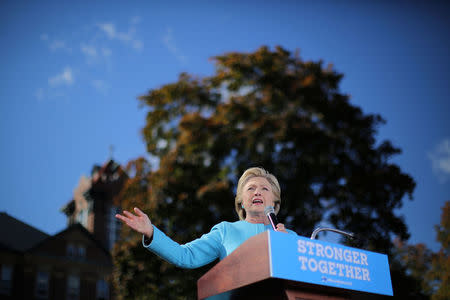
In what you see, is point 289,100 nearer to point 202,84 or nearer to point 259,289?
point 202,84

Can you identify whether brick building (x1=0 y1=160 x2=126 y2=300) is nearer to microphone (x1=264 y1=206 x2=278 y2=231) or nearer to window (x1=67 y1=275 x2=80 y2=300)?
window (x1=67 y1=275 x2=80 y2=300)

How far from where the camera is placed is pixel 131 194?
15352mm

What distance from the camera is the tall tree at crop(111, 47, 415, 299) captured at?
13492 mm

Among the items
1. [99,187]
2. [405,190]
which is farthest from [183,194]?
[99,187]

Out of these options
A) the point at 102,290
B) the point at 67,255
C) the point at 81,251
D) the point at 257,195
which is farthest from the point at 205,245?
the point at 102,290

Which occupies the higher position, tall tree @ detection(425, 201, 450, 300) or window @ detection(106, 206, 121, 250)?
window @ detection(106, 206, 121, 250)

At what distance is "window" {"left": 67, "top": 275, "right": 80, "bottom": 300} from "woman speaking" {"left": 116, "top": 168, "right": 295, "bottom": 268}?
28967mm

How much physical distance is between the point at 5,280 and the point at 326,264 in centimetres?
2847

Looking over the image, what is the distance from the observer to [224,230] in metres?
3.77

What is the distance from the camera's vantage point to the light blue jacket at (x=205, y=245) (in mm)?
3197

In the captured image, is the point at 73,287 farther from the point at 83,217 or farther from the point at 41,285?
the point at 83,217

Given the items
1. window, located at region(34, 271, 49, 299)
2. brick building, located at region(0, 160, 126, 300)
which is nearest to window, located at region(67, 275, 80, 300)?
brick building, located at region(0, 160, 126, 300)

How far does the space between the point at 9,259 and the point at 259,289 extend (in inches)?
1096

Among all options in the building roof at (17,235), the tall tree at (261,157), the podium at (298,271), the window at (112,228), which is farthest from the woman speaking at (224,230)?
the window at (112,228)
